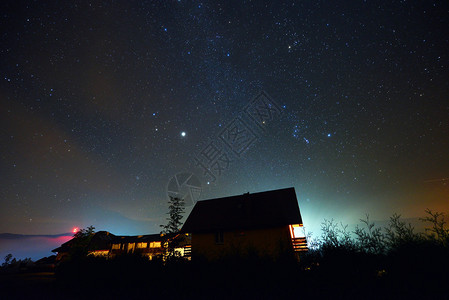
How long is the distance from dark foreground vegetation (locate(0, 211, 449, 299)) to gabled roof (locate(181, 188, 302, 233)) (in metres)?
10.5

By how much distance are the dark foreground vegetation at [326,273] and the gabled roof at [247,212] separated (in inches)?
413

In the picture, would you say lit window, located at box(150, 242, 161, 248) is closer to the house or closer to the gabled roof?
the gabled roof

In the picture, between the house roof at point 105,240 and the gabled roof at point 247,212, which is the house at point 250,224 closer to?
the gabled roof at point 247,212

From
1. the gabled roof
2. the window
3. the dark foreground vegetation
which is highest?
the gabled roof

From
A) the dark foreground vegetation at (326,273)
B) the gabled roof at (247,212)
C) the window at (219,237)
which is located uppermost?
the gabled roof at (247,212)

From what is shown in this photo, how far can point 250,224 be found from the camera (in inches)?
685

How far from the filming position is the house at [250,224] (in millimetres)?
16297

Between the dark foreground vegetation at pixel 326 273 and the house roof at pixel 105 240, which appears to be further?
the house roof at pixel 105 240

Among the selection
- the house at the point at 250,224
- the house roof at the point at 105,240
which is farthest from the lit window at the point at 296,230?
the house roof at the point at 105,240

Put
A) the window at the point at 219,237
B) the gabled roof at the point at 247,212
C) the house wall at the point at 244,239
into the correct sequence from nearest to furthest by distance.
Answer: the house wall at the point at 244,239 → the gabled roof at the point at 247,212 → the window at the point at 219,237

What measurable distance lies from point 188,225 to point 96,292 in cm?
1194

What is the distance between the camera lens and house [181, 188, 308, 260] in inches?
642

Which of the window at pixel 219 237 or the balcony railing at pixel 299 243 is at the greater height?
the window at pixel 219 237

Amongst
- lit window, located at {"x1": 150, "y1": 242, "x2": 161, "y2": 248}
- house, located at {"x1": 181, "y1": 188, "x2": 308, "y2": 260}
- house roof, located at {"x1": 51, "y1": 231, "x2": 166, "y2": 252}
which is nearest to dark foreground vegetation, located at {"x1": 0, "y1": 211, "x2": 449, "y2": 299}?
house, located at {"x1": 181, "y1": 188, "x2": 308, "y2": 260}
